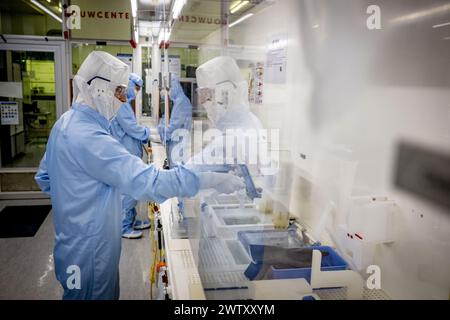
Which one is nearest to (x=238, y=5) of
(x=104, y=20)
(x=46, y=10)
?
(x=104, y=20)

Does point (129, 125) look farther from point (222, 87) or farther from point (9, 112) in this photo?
point (222, 87)

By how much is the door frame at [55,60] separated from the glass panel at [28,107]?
8cm

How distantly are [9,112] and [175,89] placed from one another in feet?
10.2

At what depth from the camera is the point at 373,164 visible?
1533 millimetres

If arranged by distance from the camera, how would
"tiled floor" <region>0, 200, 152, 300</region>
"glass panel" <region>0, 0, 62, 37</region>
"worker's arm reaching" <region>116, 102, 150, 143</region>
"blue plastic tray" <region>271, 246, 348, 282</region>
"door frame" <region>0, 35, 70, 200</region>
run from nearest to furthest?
1. "blue plastic tray" <region>271, 246, 348, 282</region>
2. "tiled floor" <region>0, 200, 152, 300</region>
3. "worker's arm reaching" <region>116, 102, 150, 143</region>
4. "door frame" <region>0, 35, 70, 200</region>
5. "glass panel" <region>0, 0, 62, 37</region>

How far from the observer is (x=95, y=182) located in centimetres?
176

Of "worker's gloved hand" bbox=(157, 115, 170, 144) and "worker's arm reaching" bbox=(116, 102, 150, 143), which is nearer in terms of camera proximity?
"worker's gloved hand" bbox=(157, 115, 170, 144)

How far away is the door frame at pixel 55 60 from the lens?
4641 mm

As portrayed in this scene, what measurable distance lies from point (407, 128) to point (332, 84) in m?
0.56

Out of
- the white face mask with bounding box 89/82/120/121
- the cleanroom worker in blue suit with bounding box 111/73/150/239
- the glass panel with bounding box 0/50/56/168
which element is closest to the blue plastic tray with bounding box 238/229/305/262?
the white face mask with bounding box 89/82/120/121

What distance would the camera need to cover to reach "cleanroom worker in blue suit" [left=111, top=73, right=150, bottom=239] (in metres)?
3.85

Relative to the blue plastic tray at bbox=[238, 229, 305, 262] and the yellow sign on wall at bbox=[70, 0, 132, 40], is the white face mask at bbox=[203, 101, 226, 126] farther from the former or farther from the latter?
the yellow sign on wall at bbox=[70, 0, 132, 40]
